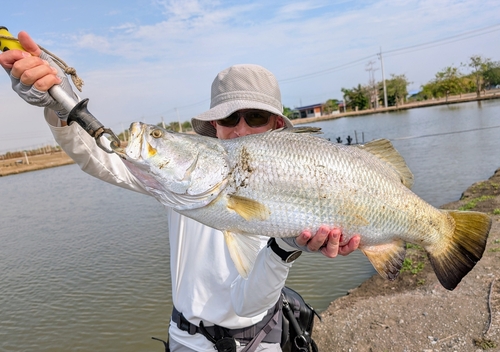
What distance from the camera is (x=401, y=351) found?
421 cm

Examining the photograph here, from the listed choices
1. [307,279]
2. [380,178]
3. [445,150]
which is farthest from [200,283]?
[445,150]

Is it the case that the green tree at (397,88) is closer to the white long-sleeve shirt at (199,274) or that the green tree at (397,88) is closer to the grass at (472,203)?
the grass at (472,203)

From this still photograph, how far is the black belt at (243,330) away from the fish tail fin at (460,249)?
1427 millimetres

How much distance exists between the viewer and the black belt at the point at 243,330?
9.48 feet

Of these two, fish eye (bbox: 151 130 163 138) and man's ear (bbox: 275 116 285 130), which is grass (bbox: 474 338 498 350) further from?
fish eye (bbox: 151 130 163 138)

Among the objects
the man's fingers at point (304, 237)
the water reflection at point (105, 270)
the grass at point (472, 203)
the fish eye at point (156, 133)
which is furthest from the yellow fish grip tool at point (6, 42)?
the grass at point (472, 203)

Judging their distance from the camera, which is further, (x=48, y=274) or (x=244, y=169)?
(x=48, y=274)

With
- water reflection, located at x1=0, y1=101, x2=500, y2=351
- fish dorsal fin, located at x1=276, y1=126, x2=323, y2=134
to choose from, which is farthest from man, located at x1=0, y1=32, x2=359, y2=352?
water reflection, located at x1=0, y1=101, x2=500, y2=351

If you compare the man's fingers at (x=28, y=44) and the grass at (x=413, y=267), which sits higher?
the man's fingers at (x=28, y=44)

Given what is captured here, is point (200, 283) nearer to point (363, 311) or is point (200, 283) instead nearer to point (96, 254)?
point (363, 311)

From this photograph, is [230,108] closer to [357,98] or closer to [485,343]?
[485,343]

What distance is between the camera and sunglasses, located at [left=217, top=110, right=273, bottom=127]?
10.2ft

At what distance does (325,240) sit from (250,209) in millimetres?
498

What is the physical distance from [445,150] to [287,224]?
21.9m
